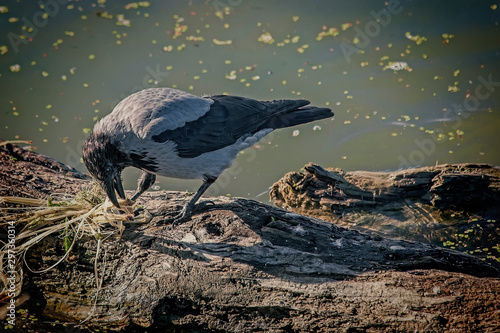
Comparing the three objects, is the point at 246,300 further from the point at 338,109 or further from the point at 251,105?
the point at 338,109

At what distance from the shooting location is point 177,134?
161 inches

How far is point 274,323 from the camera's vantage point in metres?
3.43

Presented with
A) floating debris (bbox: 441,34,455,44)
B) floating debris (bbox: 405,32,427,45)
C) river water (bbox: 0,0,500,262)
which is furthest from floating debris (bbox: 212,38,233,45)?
floating debris (bbox: 441,34,455,44)

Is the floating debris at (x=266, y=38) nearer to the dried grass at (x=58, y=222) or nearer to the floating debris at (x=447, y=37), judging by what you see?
the floating debris at (x=447, y=37)

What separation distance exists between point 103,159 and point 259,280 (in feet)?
5.64

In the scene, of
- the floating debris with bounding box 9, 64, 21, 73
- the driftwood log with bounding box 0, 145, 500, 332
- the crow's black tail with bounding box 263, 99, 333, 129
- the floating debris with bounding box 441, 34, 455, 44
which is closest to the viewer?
the driftwood log with bounding box 0, 145, 500, 332

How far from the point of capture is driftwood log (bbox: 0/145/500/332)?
3.28 meters

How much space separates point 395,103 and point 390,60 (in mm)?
893

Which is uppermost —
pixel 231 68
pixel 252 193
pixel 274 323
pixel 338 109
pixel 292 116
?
pixel 231 68

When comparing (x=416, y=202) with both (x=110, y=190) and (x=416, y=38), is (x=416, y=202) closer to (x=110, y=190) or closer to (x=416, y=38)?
(x=110, y=190)

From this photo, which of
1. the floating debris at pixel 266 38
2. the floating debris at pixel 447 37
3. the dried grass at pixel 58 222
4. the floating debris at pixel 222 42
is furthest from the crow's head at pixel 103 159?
the floating debris at pixel 447 37

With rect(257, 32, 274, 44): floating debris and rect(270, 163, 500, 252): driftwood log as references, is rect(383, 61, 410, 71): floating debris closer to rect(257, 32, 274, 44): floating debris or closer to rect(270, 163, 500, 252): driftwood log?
rect(257, 32, 274, 44): floating debris

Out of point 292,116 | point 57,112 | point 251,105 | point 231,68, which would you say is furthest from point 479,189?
point 57,112

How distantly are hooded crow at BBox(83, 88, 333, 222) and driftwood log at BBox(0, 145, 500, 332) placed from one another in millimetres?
410
